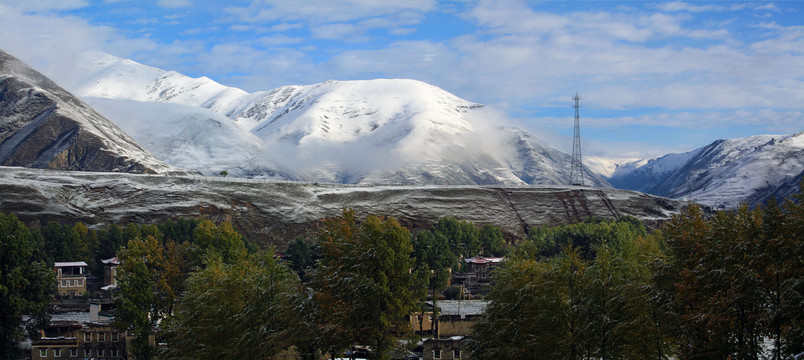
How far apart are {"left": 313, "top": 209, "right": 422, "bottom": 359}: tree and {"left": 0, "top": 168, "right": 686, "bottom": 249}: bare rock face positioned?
309 feet

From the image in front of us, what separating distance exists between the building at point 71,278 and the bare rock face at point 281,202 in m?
36.0

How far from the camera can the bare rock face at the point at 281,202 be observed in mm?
144875

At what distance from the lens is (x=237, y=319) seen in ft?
164

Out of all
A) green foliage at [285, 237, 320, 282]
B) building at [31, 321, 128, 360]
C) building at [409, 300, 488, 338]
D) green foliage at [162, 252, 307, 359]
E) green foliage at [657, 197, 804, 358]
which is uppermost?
green foliage at [657, 197, 804, 358]

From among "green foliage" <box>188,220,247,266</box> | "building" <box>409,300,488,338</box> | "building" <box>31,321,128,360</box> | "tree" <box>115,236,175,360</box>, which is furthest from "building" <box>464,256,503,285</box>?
"building" <box>31,321,128,360</box>

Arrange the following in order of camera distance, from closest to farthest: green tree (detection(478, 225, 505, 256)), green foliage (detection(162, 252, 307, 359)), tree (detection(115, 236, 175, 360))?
1. green foliage (detection(162, 252, 307, 359))
2. tree (detection(115, 236, 175, 360))
3. green tree (detection(478, 225, 505, 256))

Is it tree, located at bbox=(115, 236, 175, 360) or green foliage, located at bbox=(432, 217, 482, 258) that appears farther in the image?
green foliage, located at bbox=(432, 217, 482, 258)

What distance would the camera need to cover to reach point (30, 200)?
14212cm

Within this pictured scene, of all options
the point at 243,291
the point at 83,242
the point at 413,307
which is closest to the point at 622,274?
the point at 413,307

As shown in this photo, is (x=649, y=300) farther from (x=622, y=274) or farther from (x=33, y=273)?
(x=33, y=273)

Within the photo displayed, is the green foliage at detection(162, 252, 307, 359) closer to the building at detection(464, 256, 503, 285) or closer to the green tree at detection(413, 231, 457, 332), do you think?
the green tree at detection(413, 231, 457, 332)

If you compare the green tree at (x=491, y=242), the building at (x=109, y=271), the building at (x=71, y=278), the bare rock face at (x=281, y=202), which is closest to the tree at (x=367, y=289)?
the building at (x=109, y=271)

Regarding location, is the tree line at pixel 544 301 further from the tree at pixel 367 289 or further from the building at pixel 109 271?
the building at pixel 109 271

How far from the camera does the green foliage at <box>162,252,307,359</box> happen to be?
49875mm
